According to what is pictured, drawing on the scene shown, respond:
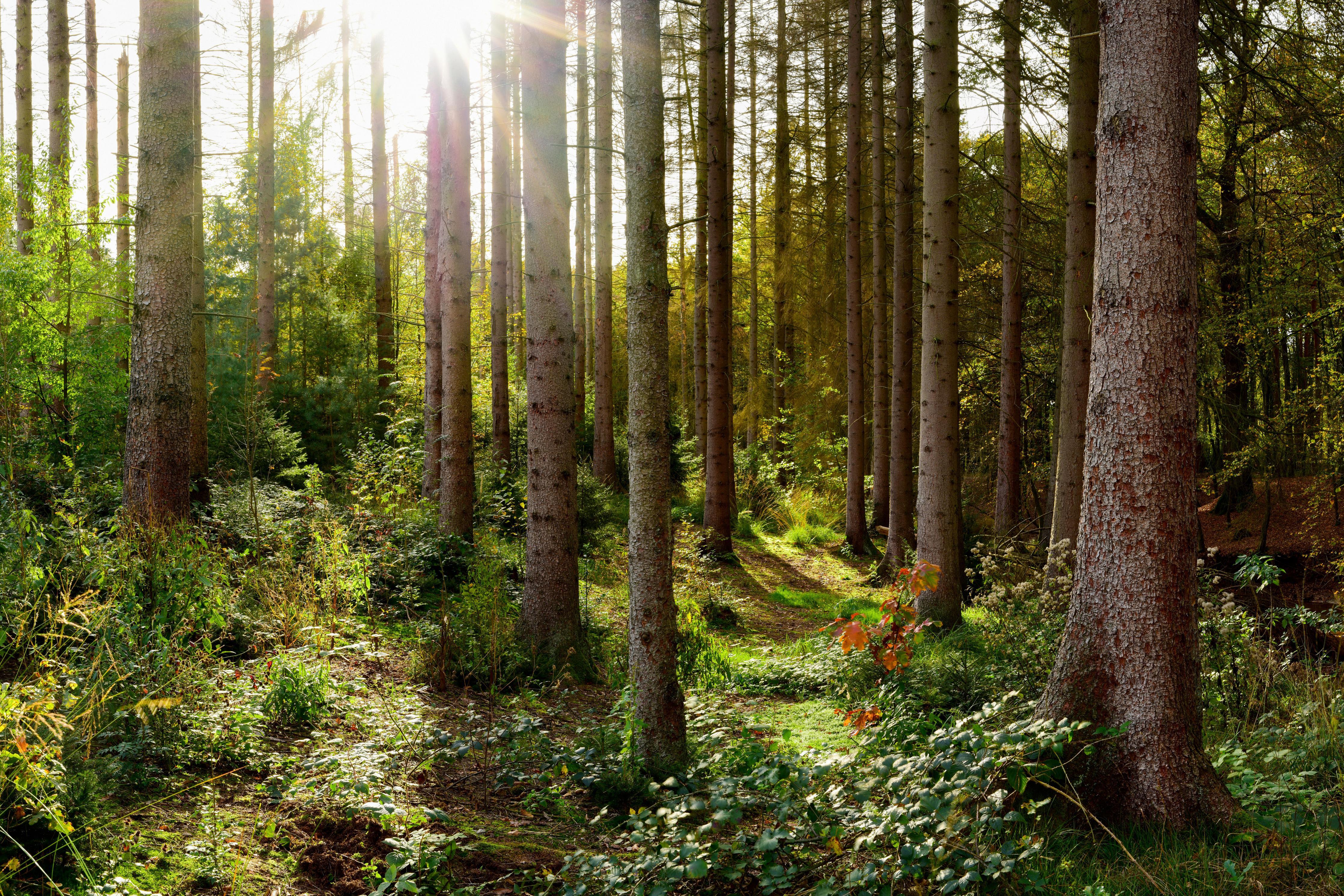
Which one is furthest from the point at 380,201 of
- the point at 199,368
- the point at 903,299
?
the point at 903,299

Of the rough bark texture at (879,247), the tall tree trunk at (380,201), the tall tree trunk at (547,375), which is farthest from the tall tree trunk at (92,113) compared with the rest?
the rough bark texture at (879,247)

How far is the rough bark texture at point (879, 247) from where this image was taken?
13367mm

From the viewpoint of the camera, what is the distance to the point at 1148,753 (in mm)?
3225

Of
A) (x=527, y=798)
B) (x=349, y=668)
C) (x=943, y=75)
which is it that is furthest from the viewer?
(x=943, y=75)

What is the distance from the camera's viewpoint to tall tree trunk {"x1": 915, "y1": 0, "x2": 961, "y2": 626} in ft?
27.1

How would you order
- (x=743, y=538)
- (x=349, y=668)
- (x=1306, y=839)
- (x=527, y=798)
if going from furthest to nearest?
(x=743, y=538) → (x=349, y=668) → (x=527, y=798) → (x=1306, y=839)

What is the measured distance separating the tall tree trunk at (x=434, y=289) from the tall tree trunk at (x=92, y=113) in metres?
4.93

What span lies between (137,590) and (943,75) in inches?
336

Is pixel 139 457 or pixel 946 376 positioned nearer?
pixel 139 457

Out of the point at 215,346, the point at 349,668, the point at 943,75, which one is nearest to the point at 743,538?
the point at 943,75

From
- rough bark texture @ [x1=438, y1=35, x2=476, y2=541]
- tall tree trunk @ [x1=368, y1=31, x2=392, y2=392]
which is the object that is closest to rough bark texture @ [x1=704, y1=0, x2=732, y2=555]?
rough bark texture @ [x1=438, y1=35, x2=476, y2=541]

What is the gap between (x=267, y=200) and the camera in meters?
14.9

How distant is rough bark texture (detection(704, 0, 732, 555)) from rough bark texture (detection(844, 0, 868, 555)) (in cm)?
219

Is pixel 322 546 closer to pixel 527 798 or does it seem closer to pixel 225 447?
pixel 527 798
